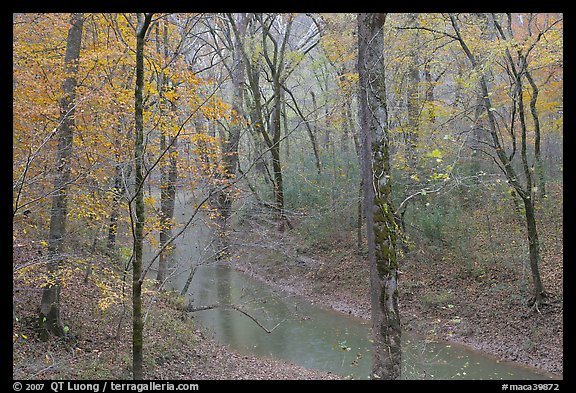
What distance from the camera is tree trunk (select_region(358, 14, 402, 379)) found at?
6191 millimetres

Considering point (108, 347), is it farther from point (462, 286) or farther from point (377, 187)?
point (462, 286)

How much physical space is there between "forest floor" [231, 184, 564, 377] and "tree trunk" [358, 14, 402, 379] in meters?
4.15

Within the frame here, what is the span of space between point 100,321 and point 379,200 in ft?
22.4

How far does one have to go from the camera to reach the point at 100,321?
9484 mm

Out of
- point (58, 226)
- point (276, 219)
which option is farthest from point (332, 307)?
point (58, 226)

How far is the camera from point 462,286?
43.4ft

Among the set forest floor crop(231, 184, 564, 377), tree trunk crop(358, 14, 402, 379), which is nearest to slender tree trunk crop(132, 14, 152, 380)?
tree trunk crop(358, 14, 402, 379)

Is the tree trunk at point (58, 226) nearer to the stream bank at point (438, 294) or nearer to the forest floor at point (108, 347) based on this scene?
the forest floor at point (108, 347)

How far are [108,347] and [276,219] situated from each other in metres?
10.5

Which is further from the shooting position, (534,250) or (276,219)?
(276,219)

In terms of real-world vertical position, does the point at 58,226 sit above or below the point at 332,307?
above

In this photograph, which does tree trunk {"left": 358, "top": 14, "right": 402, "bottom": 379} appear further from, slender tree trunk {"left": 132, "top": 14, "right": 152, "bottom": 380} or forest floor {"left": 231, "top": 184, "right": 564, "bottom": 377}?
forest floor {"left": 231, "top": 184, "right": 564, "bottom": 377}

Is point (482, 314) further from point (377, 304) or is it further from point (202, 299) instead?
point (202, 299)
